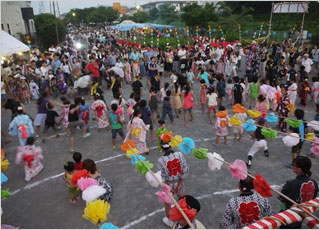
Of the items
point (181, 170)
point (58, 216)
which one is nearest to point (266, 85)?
point (181, 170)

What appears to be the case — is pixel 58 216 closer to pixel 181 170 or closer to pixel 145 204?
pixel 145 204

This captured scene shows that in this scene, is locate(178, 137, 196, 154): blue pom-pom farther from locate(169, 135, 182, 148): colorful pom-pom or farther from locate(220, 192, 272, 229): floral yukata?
locate(220, 192, 272, 229): floral yukata

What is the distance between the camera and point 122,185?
21.2 ft

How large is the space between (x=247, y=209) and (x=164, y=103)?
6.07 metres

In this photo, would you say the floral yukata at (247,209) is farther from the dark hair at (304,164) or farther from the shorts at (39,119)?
the shorts at (39,119)

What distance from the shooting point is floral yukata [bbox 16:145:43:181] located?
6.54 meters

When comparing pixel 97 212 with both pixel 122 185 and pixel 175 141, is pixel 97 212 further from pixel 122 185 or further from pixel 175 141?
pixel 122 185

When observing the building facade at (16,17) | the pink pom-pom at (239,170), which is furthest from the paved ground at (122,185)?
the building facade at (16,17)

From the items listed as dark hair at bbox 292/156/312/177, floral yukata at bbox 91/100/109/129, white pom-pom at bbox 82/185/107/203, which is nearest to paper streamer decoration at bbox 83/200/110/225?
white pom-pom at bbox 82/185/107/203

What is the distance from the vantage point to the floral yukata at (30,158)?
257 inches

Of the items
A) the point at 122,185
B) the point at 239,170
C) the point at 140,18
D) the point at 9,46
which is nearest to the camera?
the point at 239,170

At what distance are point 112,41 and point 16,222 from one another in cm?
2688

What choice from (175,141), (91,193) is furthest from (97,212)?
(175,141)

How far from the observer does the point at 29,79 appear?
13.2 m
